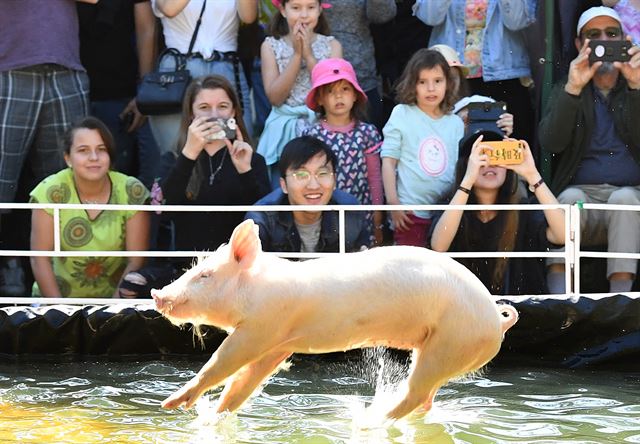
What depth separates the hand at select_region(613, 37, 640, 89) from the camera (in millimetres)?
7777

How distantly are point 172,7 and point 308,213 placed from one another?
1.80m

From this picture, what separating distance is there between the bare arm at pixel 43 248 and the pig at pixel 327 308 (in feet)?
10.7

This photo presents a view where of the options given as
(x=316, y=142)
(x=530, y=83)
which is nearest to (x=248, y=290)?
(x=316, y=142)

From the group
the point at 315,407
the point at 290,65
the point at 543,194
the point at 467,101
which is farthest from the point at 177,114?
the point at 315,407

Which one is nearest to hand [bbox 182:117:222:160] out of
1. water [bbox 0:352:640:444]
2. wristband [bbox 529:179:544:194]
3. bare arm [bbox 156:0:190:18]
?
bare arm [bbox 156:0:190:18]

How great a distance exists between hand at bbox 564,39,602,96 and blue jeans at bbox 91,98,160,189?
280 centimetres

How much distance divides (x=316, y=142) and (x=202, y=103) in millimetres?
858

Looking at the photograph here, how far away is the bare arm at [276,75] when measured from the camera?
8.12m

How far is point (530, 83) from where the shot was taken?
845 centimetres

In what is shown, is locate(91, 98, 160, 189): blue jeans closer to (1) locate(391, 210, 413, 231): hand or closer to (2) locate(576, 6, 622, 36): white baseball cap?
(1) locate(391, 210, 413, 231): hand

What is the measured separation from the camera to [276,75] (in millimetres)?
8227

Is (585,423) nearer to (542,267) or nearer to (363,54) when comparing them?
(542,267)

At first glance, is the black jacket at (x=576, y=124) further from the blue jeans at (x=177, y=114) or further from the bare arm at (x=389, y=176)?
the blue jeans at (x=177, y=114)

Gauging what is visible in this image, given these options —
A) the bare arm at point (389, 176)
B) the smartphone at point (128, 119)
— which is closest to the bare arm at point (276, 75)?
the bare arm at point (389, 176)
